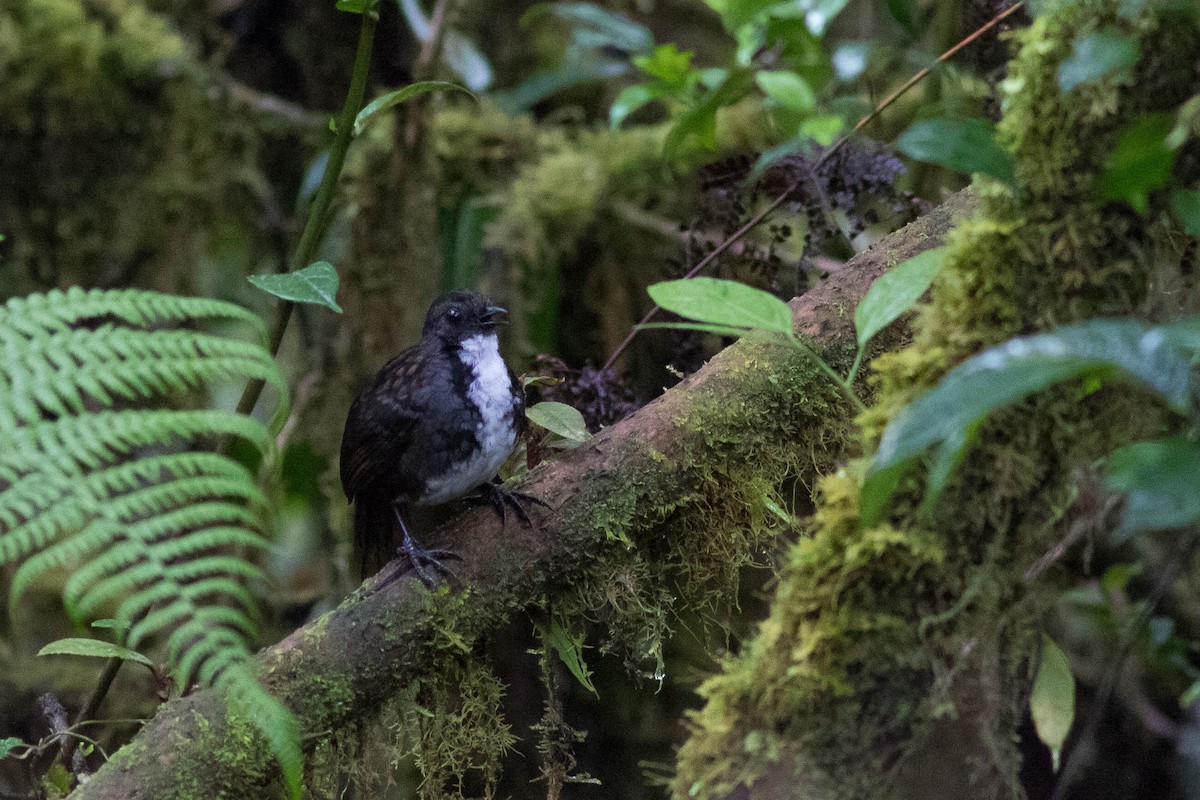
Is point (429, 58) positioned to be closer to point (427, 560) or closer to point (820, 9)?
point (427, 560)

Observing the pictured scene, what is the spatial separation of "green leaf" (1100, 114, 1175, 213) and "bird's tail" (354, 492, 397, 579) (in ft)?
6.20

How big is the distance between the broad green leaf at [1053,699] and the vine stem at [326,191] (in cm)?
160

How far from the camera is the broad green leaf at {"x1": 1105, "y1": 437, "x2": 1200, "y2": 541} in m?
0.98

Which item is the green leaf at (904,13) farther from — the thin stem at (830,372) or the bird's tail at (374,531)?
the bird's tail at (374,531)

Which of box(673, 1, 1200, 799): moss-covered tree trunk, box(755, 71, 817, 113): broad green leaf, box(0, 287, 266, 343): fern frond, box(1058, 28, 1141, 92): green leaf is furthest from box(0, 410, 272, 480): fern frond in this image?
box(1058, 28, 1141, 92): green leaf

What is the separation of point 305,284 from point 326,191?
387 millimetres

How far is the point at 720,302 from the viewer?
157 centimetres

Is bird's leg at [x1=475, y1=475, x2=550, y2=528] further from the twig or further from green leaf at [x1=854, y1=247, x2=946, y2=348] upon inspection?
the twig

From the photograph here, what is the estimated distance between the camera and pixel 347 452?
8.46 feet

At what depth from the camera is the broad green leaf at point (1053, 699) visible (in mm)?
1696

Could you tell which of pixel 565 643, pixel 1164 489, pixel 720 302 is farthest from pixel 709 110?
pixel 1164 489

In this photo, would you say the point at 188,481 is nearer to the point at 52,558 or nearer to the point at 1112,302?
the point at 52,558

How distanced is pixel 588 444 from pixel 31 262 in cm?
319

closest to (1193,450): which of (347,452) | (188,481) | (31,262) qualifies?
(188,481)
